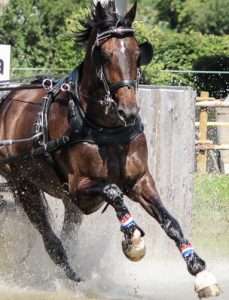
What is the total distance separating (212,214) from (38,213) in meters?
2.89

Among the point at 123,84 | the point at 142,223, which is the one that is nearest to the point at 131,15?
the point at 123,84

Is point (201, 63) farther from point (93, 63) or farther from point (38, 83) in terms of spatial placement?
point (93, 63)

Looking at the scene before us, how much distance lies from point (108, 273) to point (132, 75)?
2.58 m

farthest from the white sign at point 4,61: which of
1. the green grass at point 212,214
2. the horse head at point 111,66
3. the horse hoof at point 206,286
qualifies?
the horse hoof at point 206,286

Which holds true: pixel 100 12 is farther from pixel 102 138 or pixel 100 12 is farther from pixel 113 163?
pixel 113 163

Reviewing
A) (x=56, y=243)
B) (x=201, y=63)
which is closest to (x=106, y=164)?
(x=56, y=243)

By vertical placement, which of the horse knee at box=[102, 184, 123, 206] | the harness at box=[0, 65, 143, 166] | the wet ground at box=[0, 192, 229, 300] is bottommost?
the wet ground at box=[0, 192, 229, 300]

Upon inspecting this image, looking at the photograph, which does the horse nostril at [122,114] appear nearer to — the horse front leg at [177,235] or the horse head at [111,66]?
the horse head at [111,66]

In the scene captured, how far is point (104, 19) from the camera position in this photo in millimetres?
6652

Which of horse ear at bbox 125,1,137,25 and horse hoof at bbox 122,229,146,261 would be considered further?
horse ear at bbox 125,1,137,25

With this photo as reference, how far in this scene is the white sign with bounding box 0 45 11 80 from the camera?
9.22 metres

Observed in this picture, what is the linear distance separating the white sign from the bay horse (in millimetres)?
1686

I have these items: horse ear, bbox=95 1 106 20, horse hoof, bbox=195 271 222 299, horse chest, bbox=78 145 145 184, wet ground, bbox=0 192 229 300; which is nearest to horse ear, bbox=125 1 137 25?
horse ear, bbox=95 1 106 20

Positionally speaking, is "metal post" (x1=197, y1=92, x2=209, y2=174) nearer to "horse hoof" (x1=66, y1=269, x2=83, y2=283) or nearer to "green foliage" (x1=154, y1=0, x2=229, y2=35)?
"horse hoof" (x1=66, y1=269, x2=83, y2=283)
